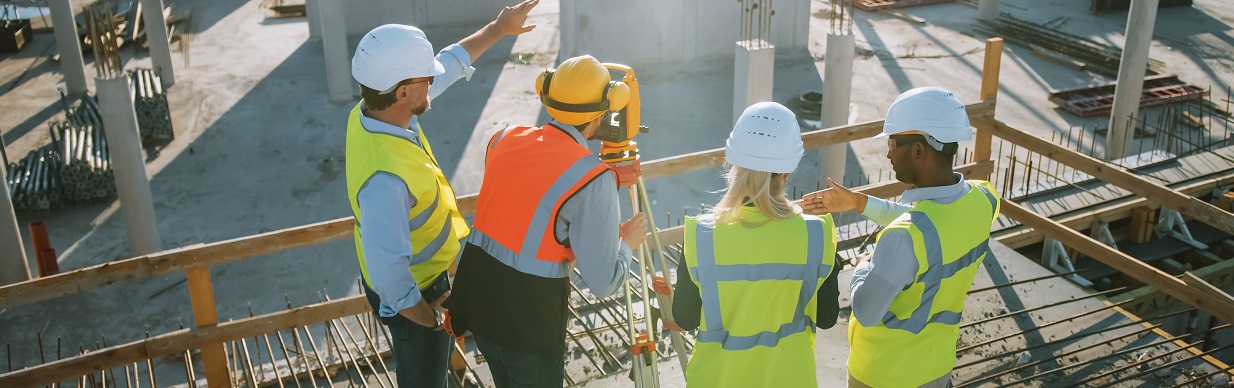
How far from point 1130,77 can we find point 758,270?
11.9m

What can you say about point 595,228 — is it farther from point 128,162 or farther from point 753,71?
point 128,162

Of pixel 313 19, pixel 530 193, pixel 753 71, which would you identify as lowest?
pixel 313 19

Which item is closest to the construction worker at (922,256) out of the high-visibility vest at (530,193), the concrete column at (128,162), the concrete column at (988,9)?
the high-visibility vest at (530,193)

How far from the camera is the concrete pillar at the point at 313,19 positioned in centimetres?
1902

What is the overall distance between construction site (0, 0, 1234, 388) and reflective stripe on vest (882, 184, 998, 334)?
0.88 meters

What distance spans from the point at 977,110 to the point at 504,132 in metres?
4.20

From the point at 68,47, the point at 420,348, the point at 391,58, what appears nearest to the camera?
→ the point at 391,58

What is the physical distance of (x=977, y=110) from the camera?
688 cm

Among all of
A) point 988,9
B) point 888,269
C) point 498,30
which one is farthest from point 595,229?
point 988,9

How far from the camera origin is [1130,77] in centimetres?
1336

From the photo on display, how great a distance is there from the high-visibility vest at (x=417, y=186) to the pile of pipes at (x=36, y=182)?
34.2 ft

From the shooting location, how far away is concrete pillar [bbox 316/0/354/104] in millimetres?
15617

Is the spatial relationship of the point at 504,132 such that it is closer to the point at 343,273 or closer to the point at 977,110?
the point at 977,110

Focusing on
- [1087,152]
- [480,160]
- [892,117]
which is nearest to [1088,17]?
[1087,152]
